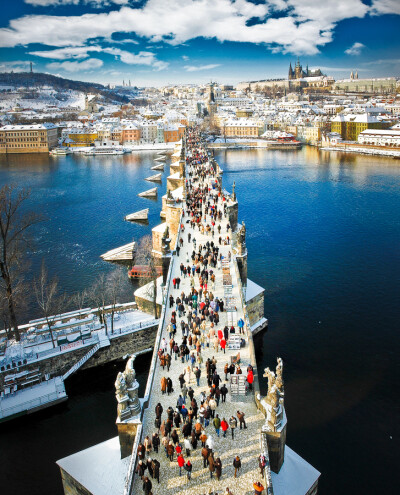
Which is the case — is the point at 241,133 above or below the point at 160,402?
above

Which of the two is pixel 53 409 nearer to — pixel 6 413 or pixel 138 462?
pixel 6 413

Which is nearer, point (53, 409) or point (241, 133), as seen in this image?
point (53, 409)

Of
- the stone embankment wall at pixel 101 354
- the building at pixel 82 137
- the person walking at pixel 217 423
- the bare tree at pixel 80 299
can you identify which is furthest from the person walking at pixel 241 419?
the building at pixel 82 137

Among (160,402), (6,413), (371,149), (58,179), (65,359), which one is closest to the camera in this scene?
(160,402)

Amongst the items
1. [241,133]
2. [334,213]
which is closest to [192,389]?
[334,213]


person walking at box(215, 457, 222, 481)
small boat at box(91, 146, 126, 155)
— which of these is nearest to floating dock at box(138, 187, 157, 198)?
person walking at box(215, 457, 222, 481)

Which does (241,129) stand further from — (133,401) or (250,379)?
(133,401)

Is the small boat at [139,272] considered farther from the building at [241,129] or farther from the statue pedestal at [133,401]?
the building at [241,129]
